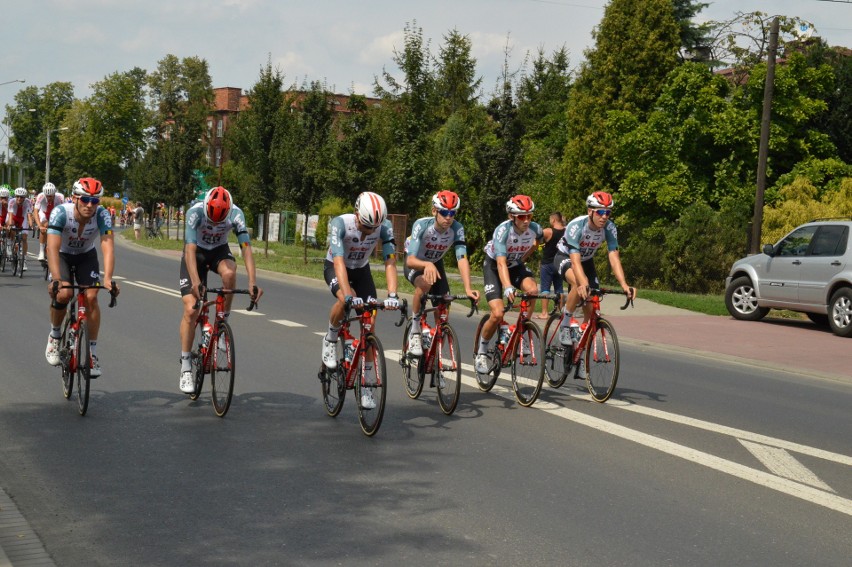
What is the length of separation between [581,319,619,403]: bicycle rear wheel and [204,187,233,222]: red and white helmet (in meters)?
3.49

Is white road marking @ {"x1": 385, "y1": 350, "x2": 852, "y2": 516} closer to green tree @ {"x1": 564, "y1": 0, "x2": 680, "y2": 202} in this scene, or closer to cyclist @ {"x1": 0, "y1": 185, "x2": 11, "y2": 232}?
cyclist @ {"x1": 0, "y1": 185, "x2": 11, "y2": 232}

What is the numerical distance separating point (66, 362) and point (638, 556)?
5433 millimetres

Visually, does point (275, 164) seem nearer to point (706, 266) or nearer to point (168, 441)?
point (706, 266)

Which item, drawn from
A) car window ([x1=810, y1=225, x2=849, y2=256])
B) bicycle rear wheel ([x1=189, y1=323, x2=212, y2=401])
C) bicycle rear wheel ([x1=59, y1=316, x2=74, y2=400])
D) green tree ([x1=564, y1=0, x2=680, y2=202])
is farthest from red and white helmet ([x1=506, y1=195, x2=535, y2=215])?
green tree ([x1=564, y1=0, x2=680, y2=202])

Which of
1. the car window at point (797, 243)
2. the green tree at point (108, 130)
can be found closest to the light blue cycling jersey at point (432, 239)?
the car window at point (797, 243)

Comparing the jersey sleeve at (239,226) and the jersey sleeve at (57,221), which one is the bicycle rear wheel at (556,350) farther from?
the jersey sleeve at (57,221)

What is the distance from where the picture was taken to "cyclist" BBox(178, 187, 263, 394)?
846 centimetres

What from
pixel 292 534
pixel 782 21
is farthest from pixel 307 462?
pixel 782 21

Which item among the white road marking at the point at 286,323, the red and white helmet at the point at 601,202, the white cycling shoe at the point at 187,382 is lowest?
the white road marking at the point at 286,323

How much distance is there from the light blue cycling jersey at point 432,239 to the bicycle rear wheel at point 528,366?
906 millimetres

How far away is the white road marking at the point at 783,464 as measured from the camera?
6.98 m

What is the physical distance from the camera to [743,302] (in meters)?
20.3

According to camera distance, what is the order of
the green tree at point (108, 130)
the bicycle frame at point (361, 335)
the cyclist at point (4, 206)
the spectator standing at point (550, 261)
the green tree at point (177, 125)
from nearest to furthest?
the bicycle frame at point (361, 335) < the spectator standing at point (550, 261) < the cyclist at point (4, 206) < the green tree at point (177, 125) < the green tree at point (108, 130)

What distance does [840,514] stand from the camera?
614 centimetres
